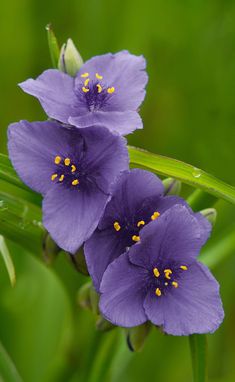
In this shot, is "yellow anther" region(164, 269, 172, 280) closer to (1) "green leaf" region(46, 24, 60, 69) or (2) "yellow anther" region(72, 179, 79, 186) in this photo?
(2) "yellow anther" region(72, 179, 79, 186)

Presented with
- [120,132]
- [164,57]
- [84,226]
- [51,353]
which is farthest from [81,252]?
[164,57]

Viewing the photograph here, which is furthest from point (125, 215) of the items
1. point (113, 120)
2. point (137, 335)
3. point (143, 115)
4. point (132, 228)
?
point (143, 115)

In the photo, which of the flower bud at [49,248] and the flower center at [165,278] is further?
the flower bud at [49,248]

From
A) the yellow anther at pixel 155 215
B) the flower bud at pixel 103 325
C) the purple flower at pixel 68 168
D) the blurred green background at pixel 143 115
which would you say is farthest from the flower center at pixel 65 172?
the blurred green background at pixel 143 115

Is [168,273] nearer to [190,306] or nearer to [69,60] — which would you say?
[190,306]

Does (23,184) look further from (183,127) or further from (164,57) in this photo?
(164,57)

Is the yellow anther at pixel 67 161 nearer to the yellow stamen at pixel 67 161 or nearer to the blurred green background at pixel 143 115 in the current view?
the yellow stamen at pixel 67 161
